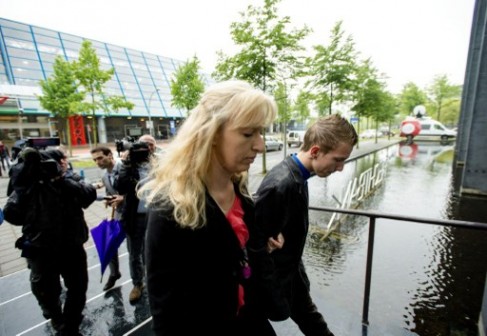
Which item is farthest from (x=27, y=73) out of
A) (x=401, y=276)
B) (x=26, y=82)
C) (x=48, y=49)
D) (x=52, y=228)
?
(x=401, y=276)

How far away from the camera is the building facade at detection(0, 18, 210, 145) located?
24.5 meters

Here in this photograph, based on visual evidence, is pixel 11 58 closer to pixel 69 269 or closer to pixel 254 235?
pixel 69 269

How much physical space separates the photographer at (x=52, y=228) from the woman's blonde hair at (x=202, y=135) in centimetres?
178

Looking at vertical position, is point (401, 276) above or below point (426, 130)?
below

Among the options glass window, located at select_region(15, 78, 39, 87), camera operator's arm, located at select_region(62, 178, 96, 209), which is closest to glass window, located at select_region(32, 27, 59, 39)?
glass window, located at select_region(15, 78, 39, 87)

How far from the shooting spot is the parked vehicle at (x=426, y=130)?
1206 inches

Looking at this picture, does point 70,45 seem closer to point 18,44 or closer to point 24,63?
point 18,44

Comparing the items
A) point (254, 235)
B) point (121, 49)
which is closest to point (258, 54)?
point (254, 235)

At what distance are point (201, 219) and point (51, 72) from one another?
33.9m

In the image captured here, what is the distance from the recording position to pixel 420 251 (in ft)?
15.7

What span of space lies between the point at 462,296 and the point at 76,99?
69.8 ft

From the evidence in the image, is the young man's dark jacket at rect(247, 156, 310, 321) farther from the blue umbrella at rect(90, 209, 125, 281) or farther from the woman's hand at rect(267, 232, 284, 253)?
the blue umbrella at rect(90, 209, 125, 281)

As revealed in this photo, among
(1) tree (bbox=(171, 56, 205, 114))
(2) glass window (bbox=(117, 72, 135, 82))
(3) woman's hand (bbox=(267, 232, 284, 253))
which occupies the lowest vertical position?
(3) woman's hand (bbox=(267, 232, 284, 253))

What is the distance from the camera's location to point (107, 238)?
3.04m
